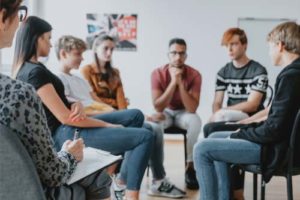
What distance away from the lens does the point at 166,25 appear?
5.40m

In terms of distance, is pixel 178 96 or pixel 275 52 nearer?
pixel 275 52

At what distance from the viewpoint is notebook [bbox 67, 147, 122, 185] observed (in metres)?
1.53

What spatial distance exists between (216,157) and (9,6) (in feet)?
4.59

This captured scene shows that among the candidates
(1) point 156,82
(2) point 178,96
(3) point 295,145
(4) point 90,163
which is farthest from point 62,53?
(3) point 295,145

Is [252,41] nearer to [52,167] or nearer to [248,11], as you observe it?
[248,11]

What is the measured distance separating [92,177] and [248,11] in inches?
164

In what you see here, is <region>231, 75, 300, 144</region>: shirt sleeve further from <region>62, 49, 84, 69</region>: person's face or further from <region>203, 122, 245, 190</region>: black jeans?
<region>62, 49, 84, 69</region>: person's face

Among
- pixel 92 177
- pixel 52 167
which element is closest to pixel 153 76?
pixel 92 177

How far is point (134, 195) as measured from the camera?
2572 millimetres

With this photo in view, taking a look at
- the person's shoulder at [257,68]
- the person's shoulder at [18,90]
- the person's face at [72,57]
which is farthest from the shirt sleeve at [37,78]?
the person's shoulder at [257,68]

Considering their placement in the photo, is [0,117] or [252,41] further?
[252,41]

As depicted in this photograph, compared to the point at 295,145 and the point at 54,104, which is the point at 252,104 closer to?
the point at 295,145

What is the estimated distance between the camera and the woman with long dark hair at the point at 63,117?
85.3 inches

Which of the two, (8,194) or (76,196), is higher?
(8,194)
